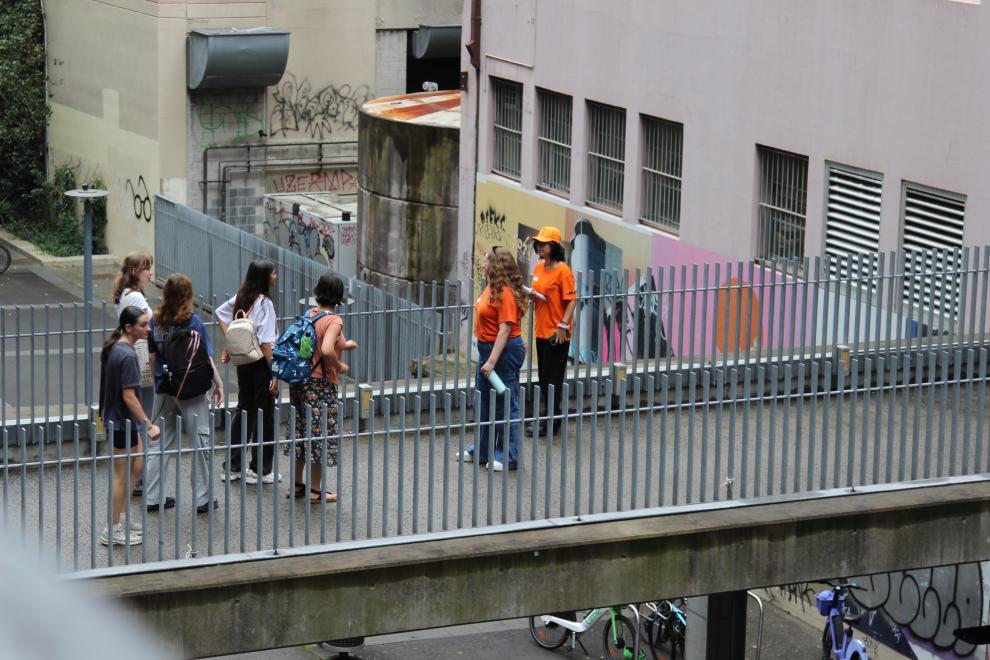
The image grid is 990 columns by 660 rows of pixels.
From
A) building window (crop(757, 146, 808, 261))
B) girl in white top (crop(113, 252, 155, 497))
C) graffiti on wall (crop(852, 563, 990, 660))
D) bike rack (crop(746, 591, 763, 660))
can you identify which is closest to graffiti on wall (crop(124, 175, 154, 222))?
building window (crop(757, 146, 808, 261))

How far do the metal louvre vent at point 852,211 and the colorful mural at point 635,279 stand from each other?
0.90 m

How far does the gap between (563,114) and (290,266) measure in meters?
4.50

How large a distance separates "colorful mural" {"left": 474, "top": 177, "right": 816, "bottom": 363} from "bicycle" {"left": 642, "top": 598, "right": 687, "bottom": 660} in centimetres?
227

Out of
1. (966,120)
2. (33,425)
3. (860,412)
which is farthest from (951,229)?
(33,425)

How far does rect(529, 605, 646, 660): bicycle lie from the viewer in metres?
13.5

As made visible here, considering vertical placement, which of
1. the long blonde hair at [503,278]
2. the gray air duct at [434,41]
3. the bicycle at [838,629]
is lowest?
the bicycle at [838,629]

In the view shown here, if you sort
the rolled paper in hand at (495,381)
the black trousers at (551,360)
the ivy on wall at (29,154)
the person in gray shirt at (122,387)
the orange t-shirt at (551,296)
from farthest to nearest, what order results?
1. the ivy on wall at (29,154)
2. the black trousers at (551,360)
3. the orange t-shirt at (551,296)
4. the rolled paper in hand at (495,381)
5. the person in gray shirt at (122,387)

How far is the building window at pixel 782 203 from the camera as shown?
56.7ft

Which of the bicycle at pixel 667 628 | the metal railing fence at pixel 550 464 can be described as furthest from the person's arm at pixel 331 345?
the bicycle at pixel 667 628

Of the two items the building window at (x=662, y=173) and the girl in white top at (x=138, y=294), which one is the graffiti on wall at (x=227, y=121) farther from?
the girl in white top at (x=138, y=294)

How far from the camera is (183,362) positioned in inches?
324

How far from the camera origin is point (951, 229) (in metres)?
15.1

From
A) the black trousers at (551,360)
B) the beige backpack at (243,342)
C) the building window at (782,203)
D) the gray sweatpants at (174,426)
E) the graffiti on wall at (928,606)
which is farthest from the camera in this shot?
the building window at (782,203)

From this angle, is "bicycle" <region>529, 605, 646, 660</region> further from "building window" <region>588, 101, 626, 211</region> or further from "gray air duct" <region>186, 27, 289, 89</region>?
"gray air duct" <region>186, 27, 289, 89</region>
